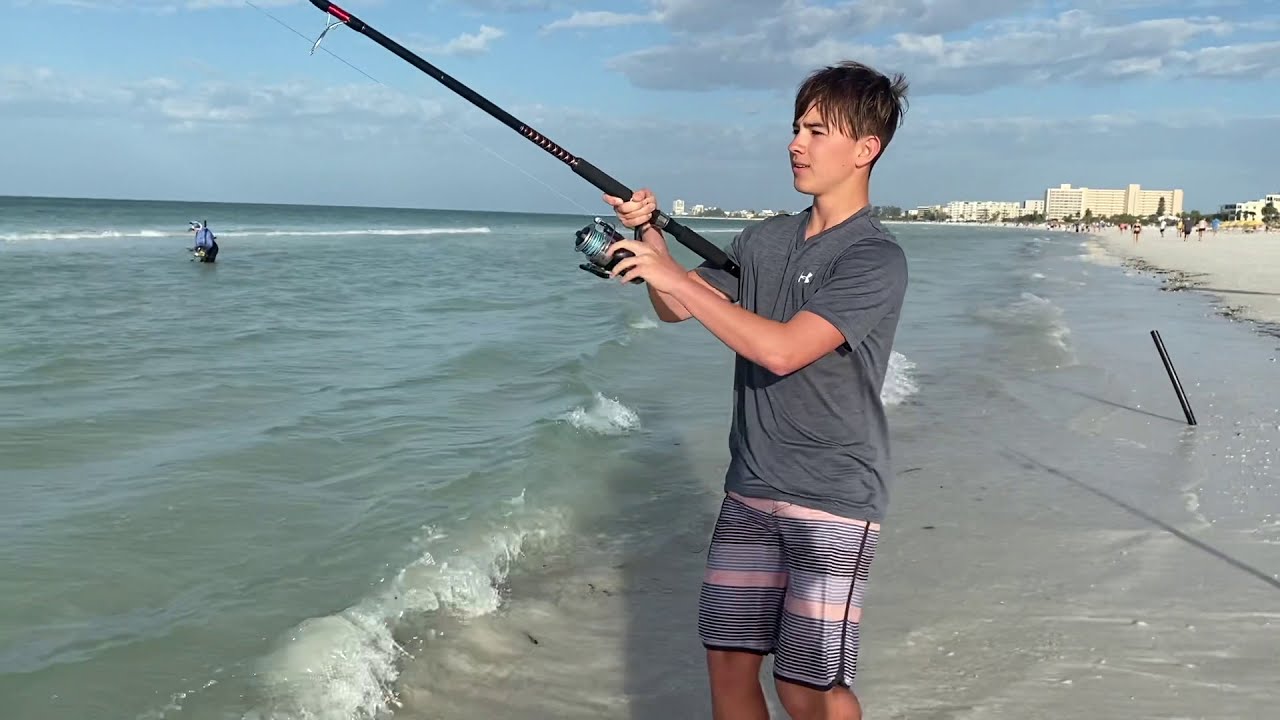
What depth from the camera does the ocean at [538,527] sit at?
12.1 ft

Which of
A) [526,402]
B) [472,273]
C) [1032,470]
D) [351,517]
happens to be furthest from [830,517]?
[472,273]

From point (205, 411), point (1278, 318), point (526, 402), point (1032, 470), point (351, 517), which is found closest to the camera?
point (351, 517)

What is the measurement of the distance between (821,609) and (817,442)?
14.6 inches

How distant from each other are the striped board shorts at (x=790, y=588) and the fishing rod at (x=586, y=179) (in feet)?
2.09

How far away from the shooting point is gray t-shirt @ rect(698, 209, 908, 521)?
2.18 meters

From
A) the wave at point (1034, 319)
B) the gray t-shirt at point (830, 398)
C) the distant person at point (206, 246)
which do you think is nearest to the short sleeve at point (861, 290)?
the gray t-shirt at point (830, 398)

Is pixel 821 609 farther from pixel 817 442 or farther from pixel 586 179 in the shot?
pixel 586 179

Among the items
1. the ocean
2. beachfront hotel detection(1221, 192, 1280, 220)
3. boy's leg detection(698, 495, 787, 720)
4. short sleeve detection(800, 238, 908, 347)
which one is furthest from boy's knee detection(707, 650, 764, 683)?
beachfront hotel detection(1221, 192, 1280, 220)

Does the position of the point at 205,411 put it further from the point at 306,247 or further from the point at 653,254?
the point at 306,247

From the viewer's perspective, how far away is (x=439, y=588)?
14.8ft

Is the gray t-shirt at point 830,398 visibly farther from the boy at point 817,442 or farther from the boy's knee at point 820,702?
the boy's knee at point 820,702

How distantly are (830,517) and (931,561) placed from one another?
8.98ft

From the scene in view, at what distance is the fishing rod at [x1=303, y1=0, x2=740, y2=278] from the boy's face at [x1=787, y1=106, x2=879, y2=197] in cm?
32

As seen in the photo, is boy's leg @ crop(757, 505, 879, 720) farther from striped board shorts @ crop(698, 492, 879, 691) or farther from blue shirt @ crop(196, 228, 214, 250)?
blue shirt @ crop(196, 228, 214, 250)
